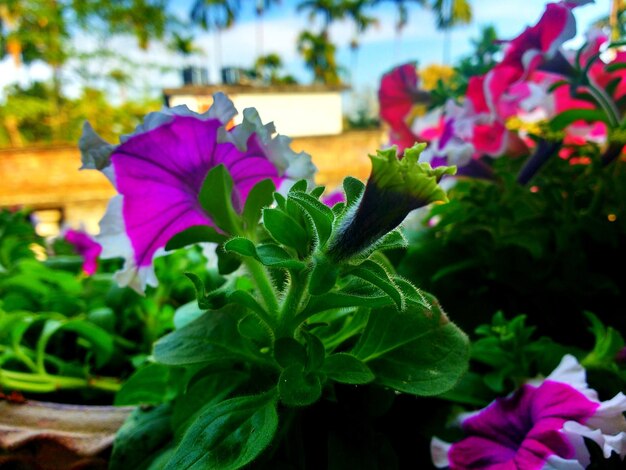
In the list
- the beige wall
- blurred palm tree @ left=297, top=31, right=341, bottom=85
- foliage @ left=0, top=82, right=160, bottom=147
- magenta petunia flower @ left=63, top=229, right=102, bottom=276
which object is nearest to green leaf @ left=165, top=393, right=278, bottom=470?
magenta petunia flower @ left=63, top=229, right=102, bottom=276

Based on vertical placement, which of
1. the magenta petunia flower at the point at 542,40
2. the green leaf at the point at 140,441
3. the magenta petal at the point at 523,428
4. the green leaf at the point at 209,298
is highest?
the magenta petunia flower at the point at 542,40

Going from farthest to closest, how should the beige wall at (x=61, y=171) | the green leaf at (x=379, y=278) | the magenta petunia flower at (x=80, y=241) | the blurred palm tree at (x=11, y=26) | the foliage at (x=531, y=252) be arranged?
the blurred palm tree at (x=11, y=26), the beige wall at (x=61, y=171), the magenta petunia flower at (x=80, y=241), the foliage at (x=531, y=252), the green leaf at (x=379, y=278)

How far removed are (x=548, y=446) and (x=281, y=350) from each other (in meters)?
0.14

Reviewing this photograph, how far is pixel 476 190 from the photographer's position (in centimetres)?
46

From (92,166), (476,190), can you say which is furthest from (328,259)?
(476,190)

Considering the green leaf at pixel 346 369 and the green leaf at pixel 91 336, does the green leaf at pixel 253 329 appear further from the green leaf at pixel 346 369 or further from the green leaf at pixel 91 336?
the green leaf at pixel 91 336

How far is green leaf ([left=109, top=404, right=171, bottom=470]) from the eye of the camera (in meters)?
0.32

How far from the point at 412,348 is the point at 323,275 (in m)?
0.10

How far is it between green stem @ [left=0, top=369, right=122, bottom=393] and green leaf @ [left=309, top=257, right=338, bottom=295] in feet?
1.04

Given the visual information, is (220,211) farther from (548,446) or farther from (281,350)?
(548,446)

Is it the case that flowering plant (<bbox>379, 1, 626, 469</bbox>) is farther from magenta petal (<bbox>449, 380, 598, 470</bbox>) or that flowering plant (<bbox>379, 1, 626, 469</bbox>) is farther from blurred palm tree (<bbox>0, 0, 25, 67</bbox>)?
blurred palm tree (<bbox>0, 0, 25, 67</bbox>)

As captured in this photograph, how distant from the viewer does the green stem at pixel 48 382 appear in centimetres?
46

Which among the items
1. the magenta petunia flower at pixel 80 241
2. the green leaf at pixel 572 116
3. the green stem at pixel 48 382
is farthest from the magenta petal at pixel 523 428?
the magenta petunia flower at pixel 80 241

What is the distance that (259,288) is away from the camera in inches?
11.7
